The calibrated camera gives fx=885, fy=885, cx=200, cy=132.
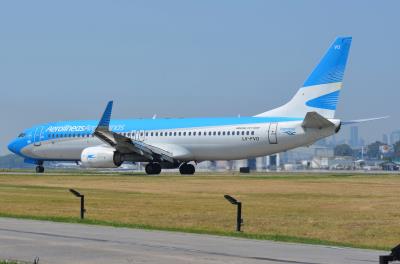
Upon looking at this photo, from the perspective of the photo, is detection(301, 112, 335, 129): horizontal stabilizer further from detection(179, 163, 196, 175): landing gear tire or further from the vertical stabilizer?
detection(179, 163, 196, 175): landing gear tire

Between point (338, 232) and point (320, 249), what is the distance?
683 cm

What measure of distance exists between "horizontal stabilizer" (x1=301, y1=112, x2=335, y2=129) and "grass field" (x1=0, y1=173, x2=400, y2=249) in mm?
7250

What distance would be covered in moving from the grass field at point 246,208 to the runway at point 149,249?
2.53 metres

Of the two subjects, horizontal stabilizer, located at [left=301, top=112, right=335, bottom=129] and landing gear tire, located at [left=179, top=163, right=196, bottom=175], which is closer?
horizontal stabilizer, located at [left=301, top=112, right=335, bottom=129]

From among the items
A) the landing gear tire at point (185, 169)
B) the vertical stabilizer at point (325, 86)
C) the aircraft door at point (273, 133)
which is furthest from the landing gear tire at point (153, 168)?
the vertical stabilizer at point (325, 86)

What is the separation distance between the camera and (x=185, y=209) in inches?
1401

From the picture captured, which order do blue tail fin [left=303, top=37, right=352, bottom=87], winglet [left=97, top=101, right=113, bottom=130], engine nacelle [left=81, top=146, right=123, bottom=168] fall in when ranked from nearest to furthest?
blue tail fin [left=303, top=37, right=352, bottom=87]
winglet [left=97, top=101, right=113, bottom=130]
engine nacelle [left=81, top=146, right=123, bottom=168]

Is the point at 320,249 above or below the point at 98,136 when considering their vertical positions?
below

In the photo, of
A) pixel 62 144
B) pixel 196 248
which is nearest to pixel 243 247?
pixel 196 248

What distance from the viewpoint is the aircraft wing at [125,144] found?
6638 cm

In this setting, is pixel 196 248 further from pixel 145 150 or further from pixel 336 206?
pixel 145 150

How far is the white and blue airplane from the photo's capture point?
63688 mm

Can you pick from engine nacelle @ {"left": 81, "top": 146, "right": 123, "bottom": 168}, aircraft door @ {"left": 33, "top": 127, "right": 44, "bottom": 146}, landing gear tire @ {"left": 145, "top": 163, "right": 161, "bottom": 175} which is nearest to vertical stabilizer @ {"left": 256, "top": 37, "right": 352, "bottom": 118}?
landing gear tire @ {"left": 145, "top": 163, "right": 161, "bottom": 175}

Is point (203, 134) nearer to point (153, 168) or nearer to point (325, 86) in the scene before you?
point (153, 168)
